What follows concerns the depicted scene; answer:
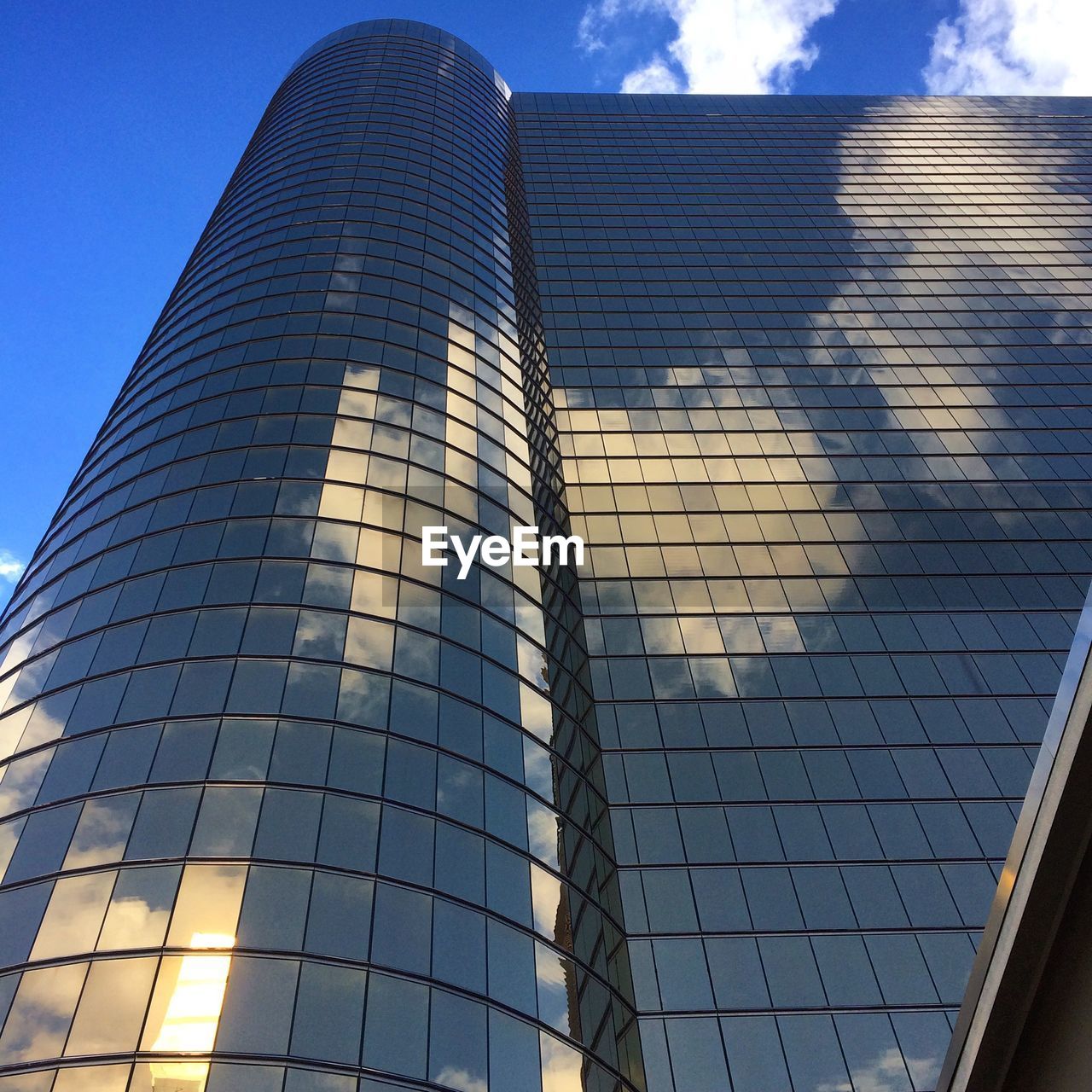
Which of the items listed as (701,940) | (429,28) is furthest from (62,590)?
(429,28)

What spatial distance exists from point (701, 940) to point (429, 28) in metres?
74.5

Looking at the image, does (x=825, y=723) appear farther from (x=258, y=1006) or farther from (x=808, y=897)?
(x=258, y=1006)

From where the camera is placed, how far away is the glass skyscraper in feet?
57.4

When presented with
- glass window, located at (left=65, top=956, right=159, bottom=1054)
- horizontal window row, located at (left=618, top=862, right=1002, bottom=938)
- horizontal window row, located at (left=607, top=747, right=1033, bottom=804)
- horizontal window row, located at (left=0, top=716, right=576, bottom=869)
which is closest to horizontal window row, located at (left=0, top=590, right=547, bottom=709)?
horizontal window row, located at (left=0, top=716, right=576, bottom=869)

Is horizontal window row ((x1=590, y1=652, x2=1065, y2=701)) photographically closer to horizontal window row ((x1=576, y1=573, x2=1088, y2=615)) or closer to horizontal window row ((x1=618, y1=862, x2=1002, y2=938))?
horizontal window row ((x1=576, y1=573, x2=1088, y2=615))

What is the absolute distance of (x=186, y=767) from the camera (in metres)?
19.8

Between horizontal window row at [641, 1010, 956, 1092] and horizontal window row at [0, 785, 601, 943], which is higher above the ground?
horizontal window row at [0, 785, 601, 943]

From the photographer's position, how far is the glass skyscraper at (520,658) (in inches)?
689

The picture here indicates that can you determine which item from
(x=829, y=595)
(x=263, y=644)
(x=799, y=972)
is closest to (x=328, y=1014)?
(x=263, y=644)

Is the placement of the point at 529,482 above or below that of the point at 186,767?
above

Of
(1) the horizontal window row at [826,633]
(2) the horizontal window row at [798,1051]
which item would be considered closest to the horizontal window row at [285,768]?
(2) the horizontal window row at [798,1051]

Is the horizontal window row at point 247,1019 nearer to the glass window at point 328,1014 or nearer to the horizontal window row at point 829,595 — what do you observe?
the glass window at point 328,1014

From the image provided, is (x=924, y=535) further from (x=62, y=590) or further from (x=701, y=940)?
(x=62, y=590)

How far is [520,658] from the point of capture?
2648 centimetres
